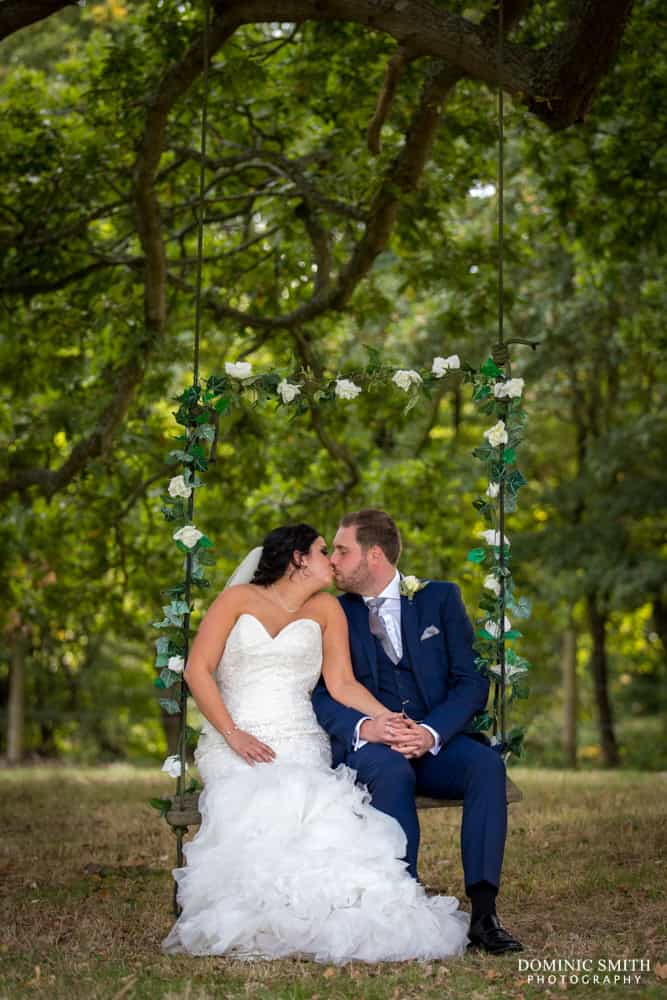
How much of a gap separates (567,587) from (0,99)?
9.40m

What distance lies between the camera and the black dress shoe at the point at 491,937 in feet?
14.9

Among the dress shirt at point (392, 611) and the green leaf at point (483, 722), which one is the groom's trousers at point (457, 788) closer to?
the green leaf at point (483, 722)

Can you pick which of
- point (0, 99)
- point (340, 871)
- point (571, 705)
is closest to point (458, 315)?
point (0, 99)

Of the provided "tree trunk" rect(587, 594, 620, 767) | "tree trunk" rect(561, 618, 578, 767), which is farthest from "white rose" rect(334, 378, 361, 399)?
"tree trunk" rect(561, 618, 578, 767)

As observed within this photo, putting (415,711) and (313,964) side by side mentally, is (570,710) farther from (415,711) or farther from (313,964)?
(313,964)

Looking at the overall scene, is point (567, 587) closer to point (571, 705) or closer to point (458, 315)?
point (571, 705)

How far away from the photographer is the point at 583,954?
4516 mm

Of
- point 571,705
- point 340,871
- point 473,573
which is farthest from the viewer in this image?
point 571,705

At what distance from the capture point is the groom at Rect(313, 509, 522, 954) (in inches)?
186

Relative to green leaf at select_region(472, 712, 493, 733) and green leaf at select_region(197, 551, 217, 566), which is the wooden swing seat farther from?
green leaf at select_region(197, 551, 217, 566)

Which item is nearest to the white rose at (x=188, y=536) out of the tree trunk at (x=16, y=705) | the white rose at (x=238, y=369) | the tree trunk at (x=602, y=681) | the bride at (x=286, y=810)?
the bride at (x=286, y=810)

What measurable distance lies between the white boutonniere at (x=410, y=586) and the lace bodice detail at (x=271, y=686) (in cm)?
48

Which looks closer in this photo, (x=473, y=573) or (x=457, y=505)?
(x=457, y=505)

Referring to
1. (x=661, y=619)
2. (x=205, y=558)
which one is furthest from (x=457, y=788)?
(x=661, y=619)
